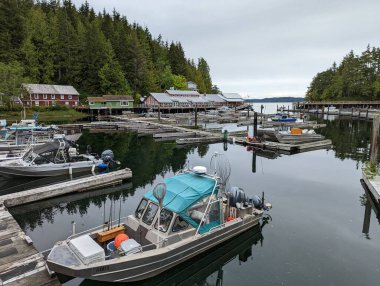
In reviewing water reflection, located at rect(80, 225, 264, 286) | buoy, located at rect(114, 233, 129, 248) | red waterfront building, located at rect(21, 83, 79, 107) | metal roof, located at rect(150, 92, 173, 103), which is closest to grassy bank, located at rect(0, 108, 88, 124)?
red waterfront building, located at rect(21, 83, 79, 107)

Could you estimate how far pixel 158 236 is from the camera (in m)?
8.87

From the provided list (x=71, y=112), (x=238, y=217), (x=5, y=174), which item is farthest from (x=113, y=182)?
(x=71, y=112)

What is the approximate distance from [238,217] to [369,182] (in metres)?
10.4

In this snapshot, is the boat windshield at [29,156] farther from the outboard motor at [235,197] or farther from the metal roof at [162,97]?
the metal roof at [162,97]

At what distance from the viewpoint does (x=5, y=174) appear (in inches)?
733

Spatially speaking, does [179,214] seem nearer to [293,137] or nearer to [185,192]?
[185,192]

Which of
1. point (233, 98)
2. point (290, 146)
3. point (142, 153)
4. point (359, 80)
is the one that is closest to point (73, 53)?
point (233, 98)

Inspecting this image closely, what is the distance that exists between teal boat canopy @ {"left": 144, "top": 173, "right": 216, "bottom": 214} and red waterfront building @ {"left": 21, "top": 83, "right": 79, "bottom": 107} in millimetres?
62185

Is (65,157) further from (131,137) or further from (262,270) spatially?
(131,137)

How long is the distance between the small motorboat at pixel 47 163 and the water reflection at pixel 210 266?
1275 cm

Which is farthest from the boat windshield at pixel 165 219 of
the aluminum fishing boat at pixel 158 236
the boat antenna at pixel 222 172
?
the boat antenna at pixel 222 172

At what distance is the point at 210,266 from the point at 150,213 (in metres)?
3.00

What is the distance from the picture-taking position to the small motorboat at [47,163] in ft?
61.0

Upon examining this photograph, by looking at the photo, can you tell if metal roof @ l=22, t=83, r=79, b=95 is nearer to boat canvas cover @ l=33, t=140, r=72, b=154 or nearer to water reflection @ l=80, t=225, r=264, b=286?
boat canvas cover @ l=33, t=140, r=72, b=154
